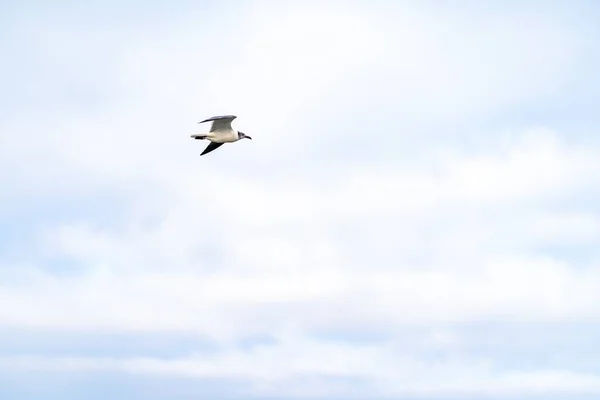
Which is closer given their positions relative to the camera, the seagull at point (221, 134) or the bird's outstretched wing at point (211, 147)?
the seagull at point (221, 134)

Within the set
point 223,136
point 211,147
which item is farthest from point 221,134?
point 211,147

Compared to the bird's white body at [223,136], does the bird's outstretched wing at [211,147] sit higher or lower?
higher

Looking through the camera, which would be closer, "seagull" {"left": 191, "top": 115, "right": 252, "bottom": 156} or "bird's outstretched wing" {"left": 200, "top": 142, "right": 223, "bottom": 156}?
"seagull" {"left": 191, "top": 115, "right": 252, "bottom": 156}

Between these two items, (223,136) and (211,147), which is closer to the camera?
(223,136)

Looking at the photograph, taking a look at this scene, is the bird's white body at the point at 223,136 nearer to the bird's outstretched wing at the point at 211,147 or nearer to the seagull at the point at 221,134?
the seagull at the point at 221,134

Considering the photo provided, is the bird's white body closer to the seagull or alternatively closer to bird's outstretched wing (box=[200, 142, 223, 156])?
the seagull

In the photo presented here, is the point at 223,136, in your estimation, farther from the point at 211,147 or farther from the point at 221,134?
the point at 211,147

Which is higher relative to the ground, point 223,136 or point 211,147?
point 211,147

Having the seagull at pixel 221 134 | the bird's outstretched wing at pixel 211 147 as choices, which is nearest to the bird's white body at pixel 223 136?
the seagull at pixel 221 134

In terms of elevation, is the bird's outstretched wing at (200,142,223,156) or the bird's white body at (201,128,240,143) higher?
the bird's outstretched wing at (200,142,223,156)

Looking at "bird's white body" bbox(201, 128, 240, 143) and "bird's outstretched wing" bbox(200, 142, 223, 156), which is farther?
"bird's outstretched wing" bbox(200, 142, 223, 156)

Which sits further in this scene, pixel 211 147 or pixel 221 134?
pixel 211 147

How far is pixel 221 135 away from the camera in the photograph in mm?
185000

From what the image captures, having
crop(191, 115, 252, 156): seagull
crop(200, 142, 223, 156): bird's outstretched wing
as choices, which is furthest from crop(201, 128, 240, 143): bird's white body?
crop(200, 142, 223, 156): bird's outstretched wing
